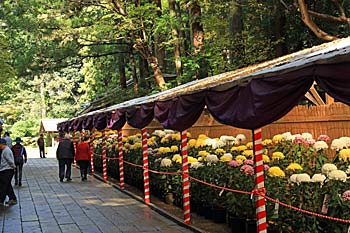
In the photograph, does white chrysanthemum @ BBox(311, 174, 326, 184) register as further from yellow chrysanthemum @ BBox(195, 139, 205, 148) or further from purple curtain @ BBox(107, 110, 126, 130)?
purple curtain @ BBox(107, 110, 126, 130)

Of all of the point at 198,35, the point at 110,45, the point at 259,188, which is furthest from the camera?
the point at 110,45

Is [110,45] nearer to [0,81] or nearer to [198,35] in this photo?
[0,81]

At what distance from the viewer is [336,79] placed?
450 cm

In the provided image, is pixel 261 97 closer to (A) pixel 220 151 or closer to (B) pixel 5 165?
(A) pixel 220 151

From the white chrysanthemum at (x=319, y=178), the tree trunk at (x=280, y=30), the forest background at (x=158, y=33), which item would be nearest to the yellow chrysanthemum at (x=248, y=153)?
the white chrysanthemum at (x=319, y=178)

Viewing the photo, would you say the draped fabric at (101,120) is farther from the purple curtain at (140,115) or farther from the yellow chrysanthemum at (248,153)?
the yellow chrysanthemum at (248,153)

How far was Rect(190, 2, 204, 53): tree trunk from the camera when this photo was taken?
1952 cm

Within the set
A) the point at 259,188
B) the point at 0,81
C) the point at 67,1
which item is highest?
the point at 67,1

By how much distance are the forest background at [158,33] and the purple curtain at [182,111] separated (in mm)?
5182

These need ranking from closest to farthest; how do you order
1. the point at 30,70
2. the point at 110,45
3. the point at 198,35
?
the point at 198,35
the point at 30,70
the point at 110,45

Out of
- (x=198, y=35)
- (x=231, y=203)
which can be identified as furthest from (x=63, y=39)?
(x=231, y=203)

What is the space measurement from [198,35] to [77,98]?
45354 mm

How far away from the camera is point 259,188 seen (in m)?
6.90

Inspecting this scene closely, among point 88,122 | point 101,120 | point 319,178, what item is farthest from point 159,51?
point 319,178
